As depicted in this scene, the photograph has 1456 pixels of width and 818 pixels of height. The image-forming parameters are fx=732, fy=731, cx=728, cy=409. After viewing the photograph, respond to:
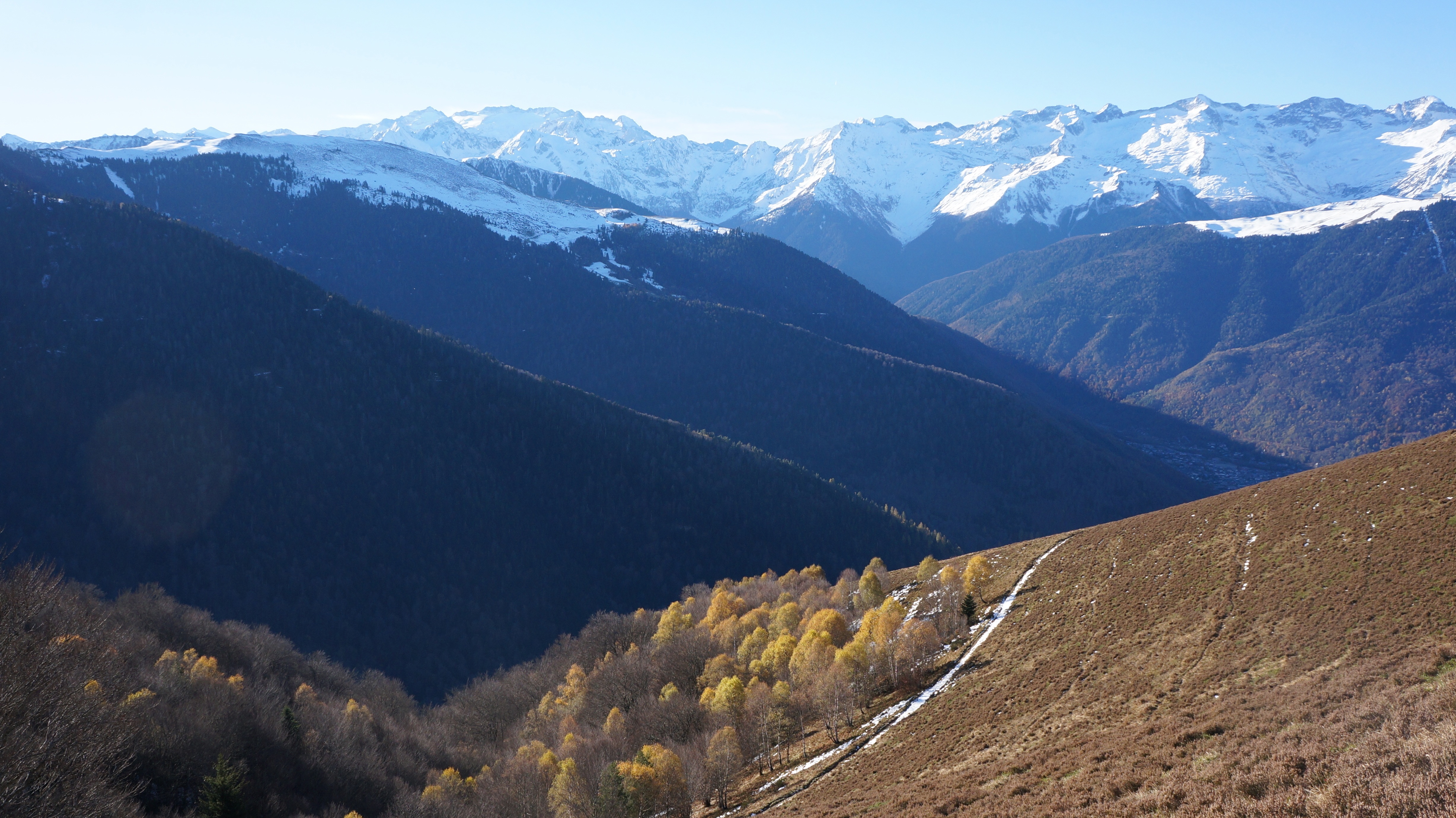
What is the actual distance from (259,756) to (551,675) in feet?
194

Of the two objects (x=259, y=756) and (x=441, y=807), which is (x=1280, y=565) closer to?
(x=441, y=807)

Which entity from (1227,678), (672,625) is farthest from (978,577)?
(672,625)

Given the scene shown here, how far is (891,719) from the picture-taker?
217ft

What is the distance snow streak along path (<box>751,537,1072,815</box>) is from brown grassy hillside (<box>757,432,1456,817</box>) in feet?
4.56

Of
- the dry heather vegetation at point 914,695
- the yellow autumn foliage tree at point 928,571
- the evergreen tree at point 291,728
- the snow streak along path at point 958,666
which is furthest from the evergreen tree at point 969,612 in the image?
the evergreen tree at point 291,728

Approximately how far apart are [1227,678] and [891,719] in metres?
29.0

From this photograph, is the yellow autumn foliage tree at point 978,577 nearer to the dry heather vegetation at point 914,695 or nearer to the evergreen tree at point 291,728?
the dry heather vegetation at point 914,695

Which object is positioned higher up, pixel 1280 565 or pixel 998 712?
pixel 1280 565

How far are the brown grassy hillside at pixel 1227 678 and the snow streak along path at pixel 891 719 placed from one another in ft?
4.56

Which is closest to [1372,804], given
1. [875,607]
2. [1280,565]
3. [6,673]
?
[1280,565]

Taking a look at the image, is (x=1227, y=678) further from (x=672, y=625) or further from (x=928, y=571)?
(x=672, y=625)

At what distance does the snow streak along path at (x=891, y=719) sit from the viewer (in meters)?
60.2

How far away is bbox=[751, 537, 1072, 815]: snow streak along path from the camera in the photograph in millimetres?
60188

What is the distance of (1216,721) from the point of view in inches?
1390
